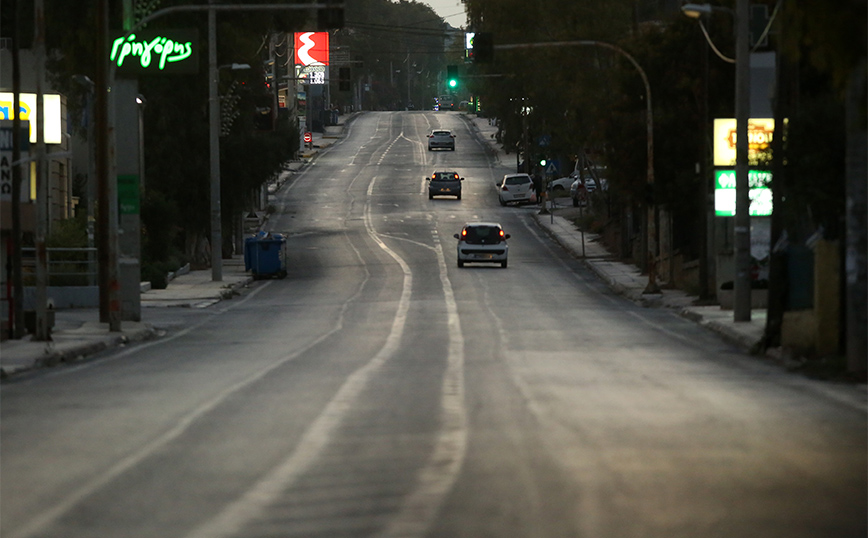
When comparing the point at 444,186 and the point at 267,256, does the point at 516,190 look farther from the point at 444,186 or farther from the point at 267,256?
the point at 267,256

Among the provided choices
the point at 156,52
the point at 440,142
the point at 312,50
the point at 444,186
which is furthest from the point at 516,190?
the point at 312,50

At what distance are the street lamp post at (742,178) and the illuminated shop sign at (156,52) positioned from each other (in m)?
13.3

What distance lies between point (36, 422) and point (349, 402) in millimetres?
3119

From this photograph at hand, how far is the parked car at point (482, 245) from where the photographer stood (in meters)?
47.3

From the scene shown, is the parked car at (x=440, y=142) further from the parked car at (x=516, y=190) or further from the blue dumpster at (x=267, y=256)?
the blue dumpster at (x=267, y=256)

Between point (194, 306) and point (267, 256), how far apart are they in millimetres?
10186

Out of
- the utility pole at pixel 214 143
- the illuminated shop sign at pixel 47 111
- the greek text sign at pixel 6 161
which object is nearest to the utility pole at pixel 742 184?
the greek text sign at pixel 6 161

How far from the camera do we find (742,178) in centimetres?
2672

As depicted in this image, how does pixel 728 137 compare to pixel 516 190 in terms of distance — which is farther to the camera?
pixel 516 190

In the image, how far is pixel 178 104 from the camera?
4681 cm

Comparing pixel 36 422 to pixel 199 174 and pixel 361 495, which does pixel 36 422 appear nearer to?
pixel 361 495

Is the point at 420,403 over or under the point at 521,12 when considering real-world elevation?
under

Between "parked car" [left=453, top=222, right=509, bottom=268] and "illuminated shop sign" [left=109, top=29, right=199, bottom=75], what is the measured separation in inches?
551

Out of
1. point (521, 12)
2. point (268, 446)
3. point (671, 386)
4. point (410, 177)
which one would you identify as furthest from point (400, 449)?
point (410, 177)
